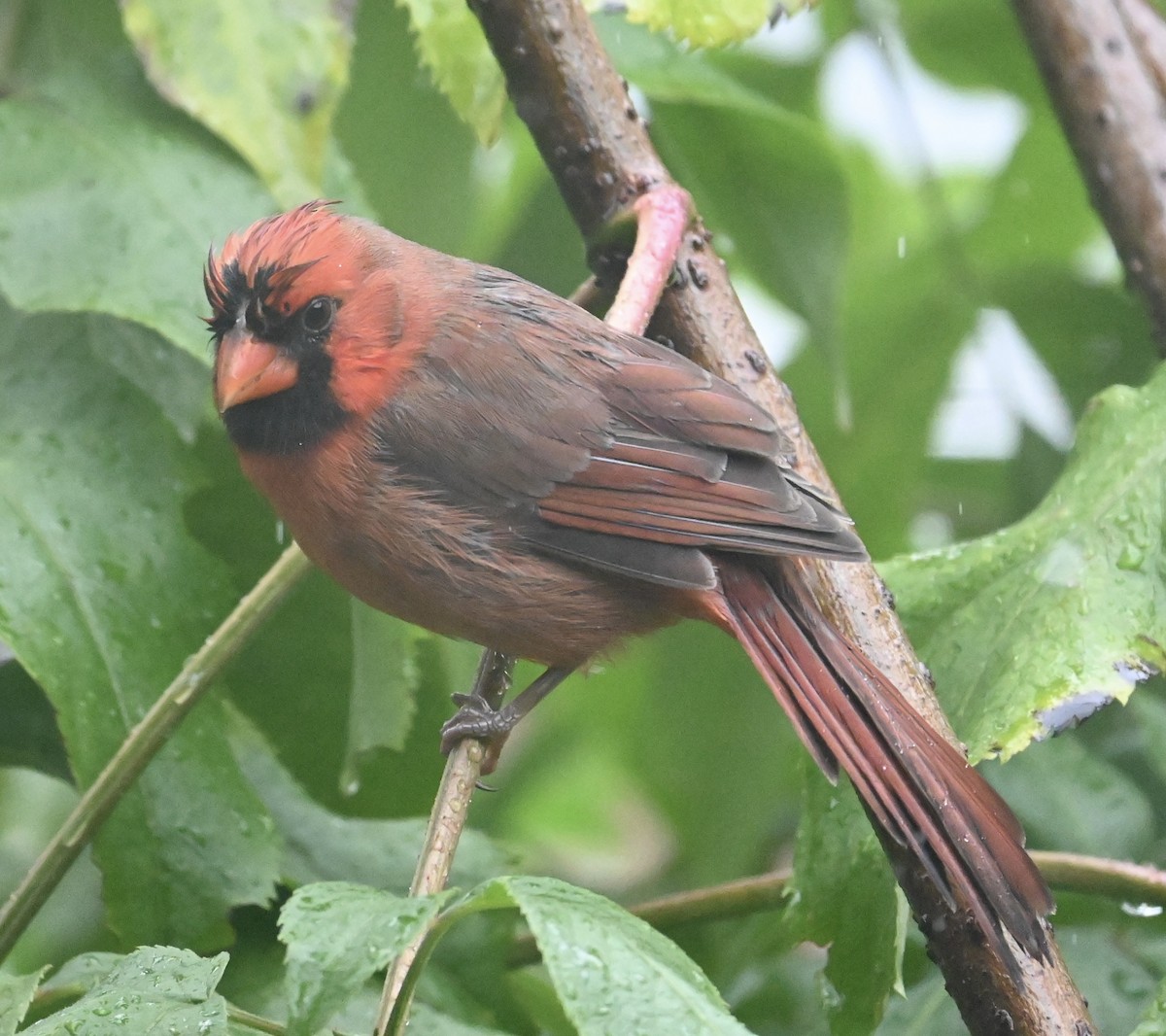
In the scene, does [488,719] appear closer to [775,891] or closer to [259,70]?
[775,891]

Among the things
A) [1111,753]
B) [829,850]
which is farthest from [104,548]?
[1111,753]

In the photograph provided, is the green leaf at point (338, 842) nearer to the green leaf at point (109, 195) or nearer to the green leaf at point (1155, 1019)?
the green leaf at point (109, 195)

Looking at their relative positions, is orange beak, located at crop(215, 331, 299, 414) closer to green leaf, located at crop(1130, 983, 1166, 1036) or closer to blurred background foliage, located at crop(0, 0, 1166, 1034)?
blurred background foliage, located at crop(0, 0, 1166, 1034)

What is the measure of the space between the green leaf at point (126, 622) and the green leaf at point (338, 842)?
9.4 inches

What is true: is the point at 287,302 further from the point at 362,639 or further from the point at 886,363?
the point at 886,363

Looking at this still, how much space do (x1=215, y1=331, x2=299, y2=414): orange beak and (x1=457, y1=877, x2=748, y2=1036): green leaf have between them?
52.0 inches

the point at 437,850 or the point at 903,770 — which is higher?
the point at 437,850

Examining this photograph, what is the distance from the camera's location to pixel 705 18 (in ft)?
8.39

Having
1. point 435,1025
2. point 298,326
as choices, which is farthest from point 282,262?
point 435,1025

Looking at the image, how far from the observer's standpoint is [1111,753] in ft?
10.1

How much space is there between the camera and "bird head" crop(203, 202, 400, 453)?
2713mm

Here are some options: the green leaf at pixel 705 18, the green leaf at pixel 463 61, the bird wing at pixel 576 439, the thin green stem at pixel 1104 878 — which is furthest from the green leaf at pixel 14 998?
the green leaf at pixel 705 18

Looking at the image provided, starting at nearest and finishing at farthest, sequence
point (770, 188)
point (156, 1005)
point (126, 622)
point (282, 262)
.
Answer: point (156, 1005)
point (126, 622)
point (282, 262)
point (770, 188)

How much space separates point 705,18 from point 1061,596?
42.6 inches
